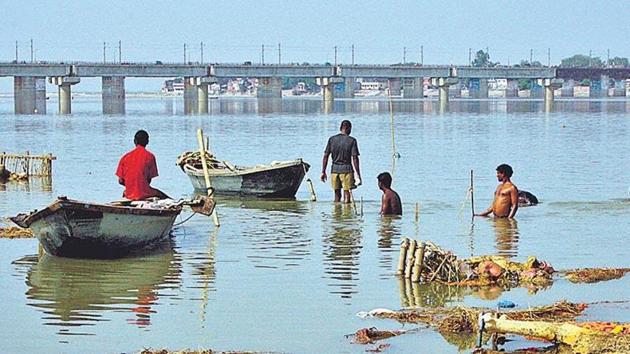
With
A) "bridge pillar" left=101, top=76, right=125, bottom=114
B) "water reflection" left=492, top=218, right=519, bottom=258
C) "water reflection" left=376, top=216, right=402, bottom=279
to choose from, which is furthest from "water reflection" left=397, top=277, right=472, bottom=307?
"bridge pillar" left=101, top=76, right=125, bottom=114

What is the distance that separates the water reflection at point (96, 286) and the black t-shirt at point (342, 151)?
5.19 metres

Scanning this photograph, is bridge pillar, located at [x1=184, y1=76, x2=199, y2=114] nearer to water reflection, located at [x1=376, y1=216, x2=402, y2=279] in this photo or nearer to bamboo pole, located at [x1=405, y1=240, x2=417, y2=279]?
water reflection, located at [x1=376, y1=216, x2=402, y2=279]

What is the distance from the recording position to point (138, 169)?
16.7 meters

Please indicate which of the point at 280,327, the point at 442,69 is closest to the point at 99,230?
the point at 280,327

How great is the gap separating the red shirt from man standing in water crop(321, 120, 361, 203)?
5333 millimetres

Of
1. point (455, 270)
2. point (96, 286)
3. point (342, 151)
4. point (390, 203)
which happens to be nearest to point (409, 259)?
point (455, 270)

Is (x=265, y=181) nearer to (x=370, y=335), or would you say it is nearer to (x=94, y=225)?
(x=94, y=225)

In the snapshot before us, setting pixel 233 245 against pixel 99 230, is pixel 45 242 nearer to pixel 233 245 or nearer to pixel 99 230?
pixel 99 230

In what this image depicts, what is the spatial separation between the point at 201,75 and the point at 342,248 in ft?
358

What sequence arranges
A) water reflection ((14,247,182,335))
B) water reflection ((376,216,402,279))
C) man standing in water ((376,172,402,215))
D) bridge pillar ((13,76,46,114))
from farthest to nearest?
bridge pillar ((13,76,46,114)) < man standing in water ((376,172,402,215)) < water reflection ((376,216,402,279)) < water reflection ((14,247,182,335))

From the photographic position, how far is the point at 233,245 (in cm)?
1831

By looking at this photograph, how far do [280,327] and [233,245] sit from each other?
19.7ft

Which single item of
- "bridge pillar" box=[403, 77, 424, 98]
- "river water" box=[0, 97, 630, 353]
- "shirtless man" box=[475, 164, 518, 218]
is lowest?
"river water" box=[0, 97, 630, 353]

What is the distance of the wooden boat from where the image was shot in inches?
606
